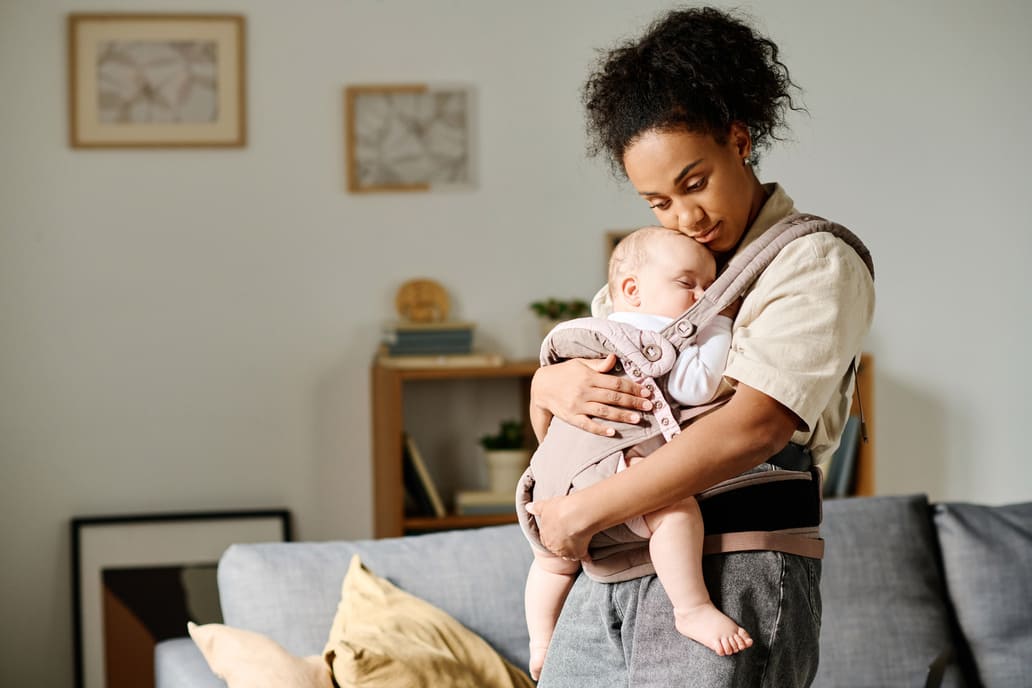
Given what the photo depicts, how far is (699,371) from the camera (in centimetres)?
110

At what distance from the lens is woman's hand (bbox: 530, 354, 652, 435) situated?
3.71 feet

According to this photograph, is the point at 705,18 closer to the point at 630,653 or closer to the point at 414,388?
the point at 630,653

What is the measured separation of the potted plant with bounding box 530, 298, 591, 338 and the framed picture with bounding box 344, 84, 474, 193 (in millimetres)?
463

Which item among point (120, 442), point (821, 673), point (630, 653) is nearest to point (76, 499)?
point (120, 442)

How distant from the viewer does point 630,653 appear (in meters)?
1.12

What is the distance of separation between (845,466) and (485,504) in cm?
109

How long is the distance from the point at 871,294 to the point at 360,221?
2424mm

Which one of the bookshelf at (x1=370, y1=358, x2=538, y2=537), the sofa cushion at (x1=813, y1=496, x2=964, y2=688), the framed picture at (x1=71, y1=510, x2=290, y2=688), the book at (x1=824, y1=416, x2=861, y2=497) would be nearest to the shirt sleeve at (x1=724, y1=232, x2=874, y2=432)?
the sofa cushion at (x1=813, y1=496, x2=964, y2=688)

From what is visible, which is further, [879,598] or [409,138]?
[409,138]

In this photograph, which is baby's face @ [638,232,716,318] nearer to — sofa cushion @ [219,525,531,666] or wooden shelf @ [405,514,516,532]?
sofa cushion @ [219,525,531,666]

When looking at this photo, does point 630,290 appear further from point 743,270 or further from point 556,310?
point 556,310

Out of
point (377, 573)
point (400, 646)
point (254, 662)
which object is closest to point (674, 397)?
point (400, 646)

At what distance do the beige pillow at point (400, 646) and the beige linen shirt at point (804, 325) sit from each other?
0.84 metres

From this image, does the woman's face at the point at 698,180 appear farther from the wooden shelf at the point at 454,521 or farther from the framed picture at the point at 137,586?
the framed picture at the point at 137,586
